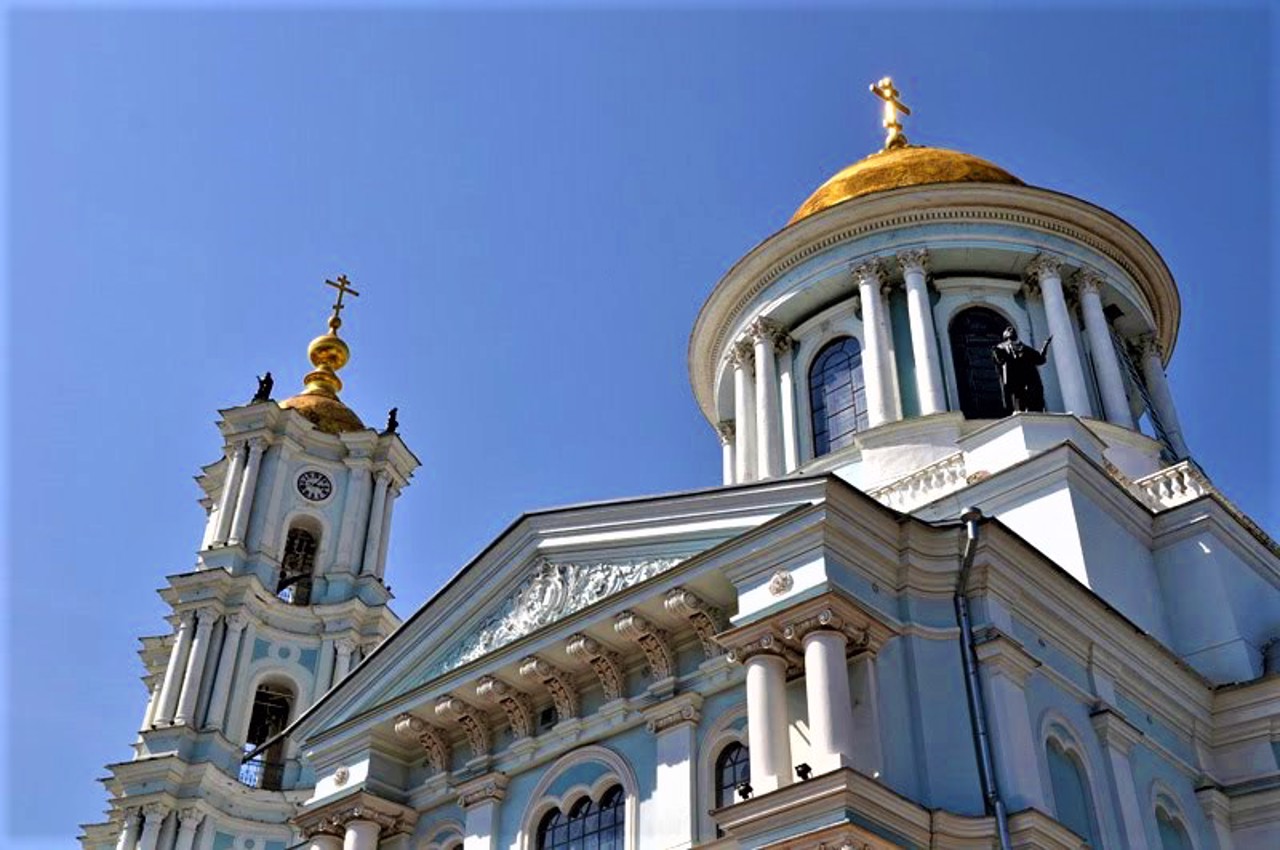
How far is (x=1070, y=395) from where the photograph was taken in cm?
2272

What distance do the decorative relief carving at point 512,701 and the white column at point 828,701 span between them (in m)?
4.27

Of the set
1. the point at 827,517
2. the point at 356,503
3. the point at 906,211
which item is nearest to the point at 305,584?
the point at 356,503

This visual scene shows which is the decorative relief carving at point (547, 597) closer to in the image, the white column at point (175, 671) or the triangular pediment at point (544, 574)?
the triangular pediment at point (544, 574)

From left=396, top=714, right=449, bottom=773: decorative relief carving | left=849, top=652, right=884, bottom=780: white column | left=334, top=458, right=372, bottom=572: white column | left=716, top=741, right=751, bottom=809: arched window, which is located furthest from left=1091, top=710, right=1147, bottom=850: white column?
left=334, top=458, right=372, bottom=572: white column

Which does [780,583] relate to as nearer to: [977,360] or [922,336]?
[922,336]

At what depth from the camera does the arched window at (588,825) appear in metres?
15.2

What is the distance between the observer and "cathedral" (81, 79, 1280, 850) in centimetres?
1348

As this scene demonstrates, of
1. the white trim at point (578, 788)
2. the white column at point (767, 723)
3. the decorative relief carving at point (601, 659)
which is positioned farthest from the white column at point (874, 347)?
the white column at point (767, 723)

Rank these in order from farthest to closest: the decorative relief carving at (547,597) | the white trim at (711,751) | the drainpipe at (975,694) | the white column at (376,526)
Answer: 1. the white column at (376,526)
2. the decorative relief carving at (547,597)
3. the white trim at (711,751)
4. the drainpipe at (975,694)

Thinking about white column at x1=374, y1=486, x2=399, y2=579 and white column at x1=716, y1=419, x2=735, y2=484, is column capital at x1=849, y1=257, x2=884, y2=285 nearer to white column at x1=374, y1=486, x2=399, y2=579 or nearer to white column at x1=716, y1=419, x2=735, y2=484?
white column at x1=716, y1=419, x2=735, y2=484

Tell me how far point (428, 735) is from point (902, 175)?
567 inches

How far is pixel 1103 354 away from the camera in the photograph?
23.9 metres

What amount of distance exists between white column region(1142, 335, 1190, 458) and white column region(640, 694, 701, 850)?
12.8m

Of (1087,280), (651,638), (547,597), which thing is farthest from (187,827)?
(1087,280)
